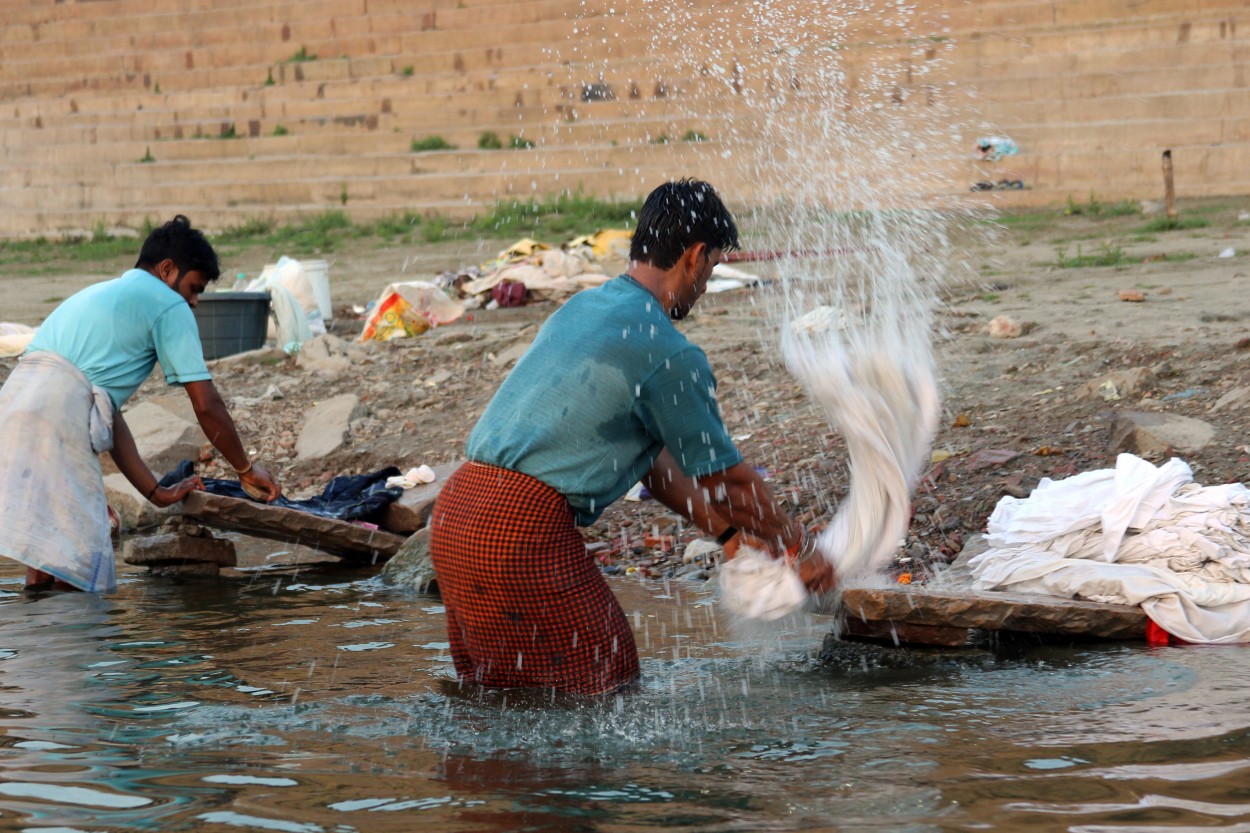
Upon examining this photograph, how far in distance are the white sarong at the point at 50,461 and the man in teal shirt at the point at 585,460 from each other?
2.50m

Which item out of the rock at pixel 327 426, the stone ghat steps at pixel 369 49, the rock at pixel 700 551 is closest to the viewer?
the rock at pixel 700 551

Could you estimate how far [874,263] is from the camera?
11.1 meters

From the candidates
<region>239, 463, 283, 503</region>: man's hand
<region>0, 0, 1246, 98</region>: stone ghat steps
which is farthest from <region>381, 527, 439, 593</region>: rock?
<region>0, 0, 1246, 98</region>: stone ghat steps

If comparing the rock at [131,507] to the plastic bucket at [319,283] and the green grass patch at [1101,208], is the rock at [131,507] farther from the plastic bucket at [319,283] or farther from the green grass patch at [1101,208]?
the green grass patch at [1101,208]

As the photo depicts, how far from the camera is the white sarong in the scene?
5320 millimetres

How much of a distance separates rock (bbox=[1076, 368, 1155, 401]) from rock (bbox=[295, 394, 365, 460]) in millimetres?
4274

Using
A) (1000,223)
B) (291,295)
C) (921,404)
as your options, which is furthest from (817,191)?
(921,404)

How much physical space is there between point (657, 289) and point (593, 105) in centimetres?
1664

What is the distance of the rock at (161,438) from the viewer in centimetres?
815

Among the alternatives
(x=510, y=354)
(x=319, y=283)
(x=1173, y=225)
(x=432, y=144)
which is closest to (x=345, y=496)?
(x=510, y=354)

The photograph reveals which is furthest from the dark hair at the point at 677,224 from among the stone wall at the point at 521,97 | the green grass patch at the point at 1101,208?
the stone wall at the point at 521,97

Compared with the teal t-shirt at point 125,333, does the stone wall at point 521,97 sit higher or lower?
higher

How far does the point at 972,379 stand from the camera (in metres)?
7.48

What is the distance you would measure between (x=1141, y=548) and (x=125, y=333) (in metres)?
3.71
